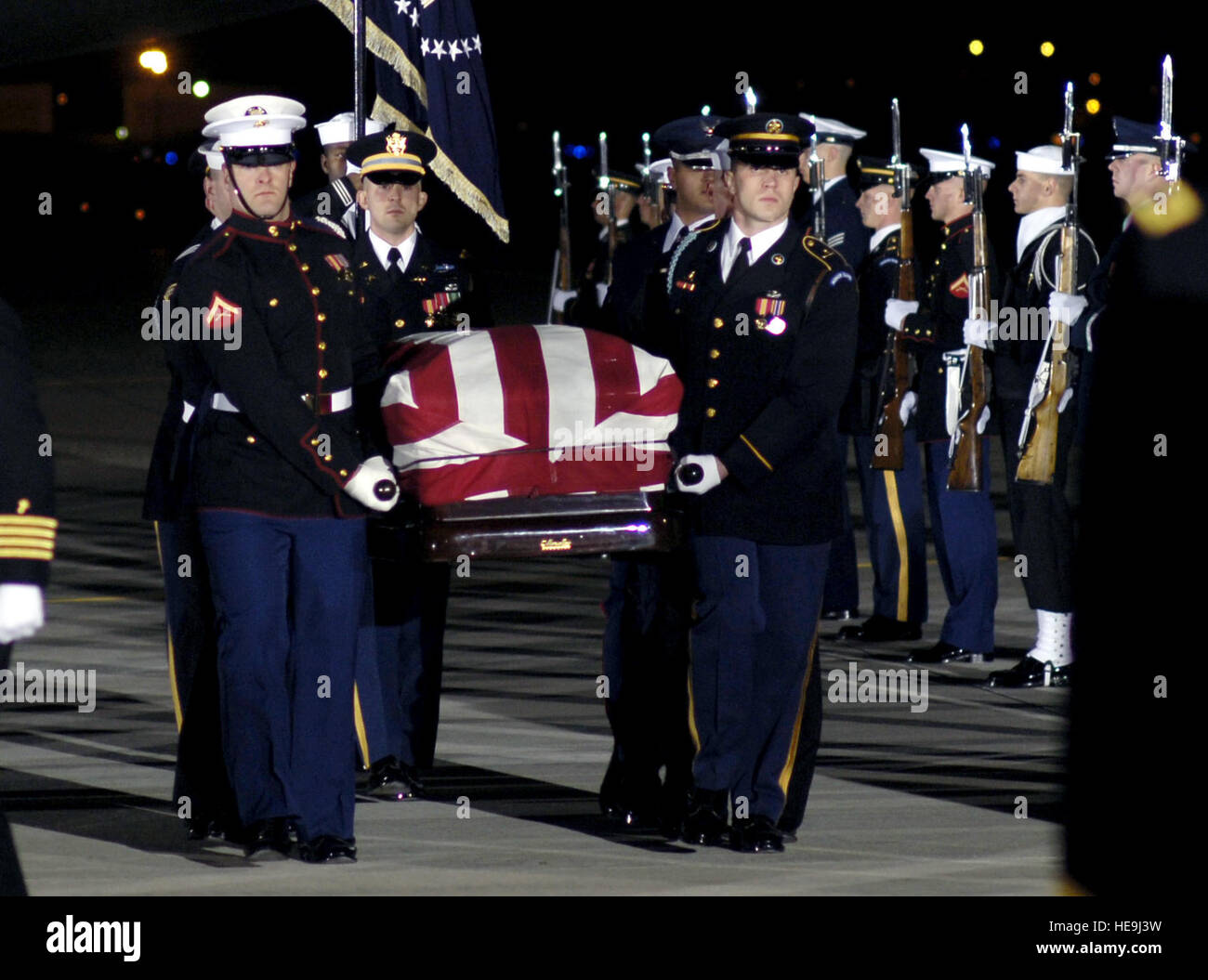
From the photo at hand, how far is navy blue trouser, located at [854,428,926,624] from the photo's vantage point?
9.05 m

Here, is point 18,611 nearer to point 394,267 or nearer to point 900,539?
point 394,267

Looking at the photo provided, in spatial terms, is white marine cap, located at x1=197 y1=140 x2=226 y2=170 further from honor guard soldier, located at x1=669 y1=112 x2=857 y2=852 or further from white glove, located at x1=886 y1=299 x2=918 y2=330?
white glove, located at x1=886 y1=299 x2=918 y2=330

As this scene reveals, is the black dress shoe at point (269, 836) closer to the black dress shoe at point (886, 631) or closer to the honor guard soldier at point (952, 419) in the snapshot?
the honor guard soldier at point (952, 419)

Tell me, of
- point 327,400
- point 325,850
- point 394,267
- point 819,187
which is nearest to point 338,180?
point 394,267

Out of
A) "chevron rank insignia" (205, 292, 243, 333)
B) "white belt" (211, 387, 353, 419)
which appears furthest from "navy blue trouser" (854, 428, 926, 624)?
"chevron rank insignia" (205, 292, 243, 333)

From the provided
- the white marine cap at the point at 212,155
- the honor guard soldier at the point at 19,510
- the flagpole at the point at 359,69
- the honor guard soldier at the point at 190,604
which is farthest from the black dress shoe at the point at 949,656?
the honor guard soldier at the point at 19,510

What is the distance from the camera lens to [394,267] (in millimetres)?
6488

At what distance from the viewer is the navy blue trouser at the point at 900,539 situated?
905cm

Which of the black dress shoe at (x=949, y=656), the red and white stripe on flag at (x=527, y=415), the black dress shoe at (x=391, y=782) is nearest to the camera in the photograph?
the red and white stripe on flag at (x=527, y=415)

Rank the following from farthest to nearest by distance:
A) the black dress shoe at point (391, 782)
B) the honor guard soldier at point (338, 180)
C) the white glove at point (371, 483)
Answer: the honor guard soldier at point (338, 180) → the black dress shoe at point (391, 782) → the white glove at point (371, 483)

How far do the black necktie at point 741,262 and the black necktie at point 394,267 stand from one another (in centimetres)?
114

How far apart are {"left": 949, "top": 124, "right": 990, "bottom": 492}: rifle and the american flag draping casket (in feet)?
10.0

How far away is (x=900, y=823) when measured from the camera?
589 cm
